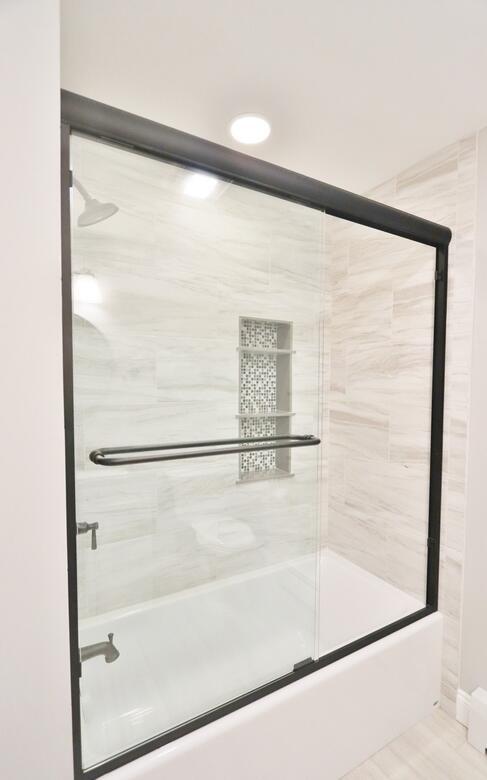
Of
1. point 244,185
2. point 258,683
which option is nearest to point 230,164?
point 244,185

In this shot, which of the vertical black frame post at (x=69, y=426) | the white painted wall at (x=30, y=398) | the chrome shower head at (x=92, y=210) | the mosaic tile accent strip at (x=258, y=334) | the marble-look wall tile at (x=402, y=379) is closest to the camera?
the white painted wall at (x=30, y=398)

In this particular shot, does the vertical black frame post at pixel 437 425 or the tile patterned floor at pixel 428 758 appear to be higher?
the vertical black frame post at pixel 437 425

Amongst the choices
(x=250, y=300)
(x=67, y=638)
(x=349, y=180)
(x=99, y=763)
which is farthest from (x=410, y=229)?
(x=99, y=763)

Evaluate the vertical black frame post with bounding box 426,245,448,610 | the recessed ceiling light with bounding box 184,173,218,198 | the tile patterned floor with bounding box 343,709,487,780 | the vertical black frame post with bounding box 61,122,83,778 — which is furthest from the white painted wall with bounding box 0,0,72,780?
the vertical black frame post with bounding box 426,245,448,610

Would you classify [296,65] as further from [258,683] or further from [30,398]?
[258,683]

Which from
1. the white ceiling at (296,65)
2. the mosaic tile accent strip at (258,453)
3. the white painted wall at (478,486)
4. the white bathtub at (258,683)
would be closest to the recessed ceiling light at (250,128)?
the white ceiling at (296,65)

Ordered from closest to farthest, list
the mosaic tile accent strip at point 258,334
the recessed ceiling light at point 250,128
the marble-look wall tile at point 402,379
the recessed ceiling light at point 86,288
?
the recessed ceiling light at point 86,288 < the recessed ceiling light at point 250,128 < the marble-look wall tile at point 402,379 < the mosaic tile accent strip at point 258,334

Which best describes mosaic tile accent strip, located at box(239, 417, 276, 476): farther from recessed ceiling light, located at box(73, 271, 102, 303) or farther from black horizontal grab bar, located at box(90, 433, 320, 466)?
recessed ceiling light, located at box(73, 271, 102, 303)

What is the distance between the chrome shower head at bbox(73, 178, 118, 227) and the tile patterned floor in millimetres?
2106

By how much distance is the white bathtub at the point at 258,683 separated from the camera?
1.09m

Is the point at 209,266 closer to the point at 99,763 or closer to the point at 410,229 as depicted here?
the point at 410,229

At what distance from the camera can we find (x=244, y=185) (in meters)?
1.26

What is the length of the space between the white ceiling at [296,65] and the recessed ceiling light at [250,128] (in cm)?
3

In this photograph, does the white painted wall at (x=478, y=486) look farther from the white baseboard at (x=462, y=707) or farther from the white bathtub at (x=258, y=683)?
the white bathtub at (x=258, y=683)
